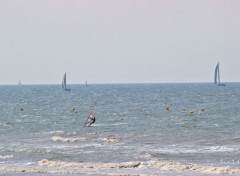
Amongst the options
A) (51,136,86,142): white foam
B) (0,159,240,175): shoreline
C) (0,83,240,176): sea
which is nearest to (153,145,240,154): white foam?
(0,83,240,176): sea

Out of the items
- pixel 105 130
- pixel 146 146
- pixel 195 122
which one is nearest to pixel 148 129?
pixel 105 130

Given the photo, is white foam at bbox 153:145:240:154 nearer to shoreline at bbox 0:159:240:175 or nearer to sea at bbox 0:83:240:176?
sea at bbox 0:83:240:176

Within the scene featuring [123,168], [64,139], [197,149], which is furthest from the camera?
[64,139]

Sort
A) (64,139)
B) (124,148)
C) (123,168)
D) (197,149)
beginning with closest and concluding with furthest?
(123,168), (197,149), (124,148), (64,139)

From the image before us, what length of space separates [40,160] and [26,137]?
17.8 m

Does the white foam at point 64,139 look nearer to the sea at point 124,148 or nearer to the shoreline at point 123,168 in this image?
the sea at point 124,148

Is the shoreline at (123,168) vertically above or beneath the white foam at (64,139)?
above

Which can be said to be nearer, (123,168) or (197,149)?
(123,168)

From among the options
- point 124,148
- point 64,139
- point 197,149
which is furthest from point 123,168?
point 64,139

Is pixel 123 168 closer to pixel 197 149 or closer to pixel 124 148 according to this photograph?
pixel 197 149

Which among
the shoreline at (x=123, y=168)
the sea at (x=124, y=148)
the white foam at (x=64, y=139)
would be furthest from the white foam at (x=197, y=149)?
the white foam at (x=64, y=139)

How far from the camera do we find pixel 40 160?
1582 inches

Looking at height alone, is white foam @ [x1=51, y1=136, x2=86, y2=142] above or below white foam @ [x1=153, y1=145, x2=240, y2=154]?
→ below

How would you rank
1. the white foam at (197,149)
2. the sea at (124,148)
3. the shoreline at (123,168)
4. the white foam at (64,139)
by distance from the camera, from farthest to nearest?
the white foam at (64,139) < the white foam at (197,149) < the sea at (124,148) < the shoreline at (123,168)
